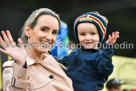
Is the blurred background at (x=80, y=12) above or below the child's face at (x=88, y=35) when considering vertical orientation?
above

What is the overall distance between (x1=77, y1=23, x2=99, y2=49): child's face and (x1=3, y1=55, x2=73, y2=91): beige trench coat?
1.08 feet

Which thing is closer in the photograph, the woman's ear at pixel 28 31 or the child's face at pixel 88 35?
the woman's ear at pixel 28 31

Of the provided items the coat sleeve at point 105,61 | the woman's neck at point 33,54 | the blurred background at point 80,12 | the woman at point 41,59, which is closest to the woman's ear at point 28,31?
the woman at point 41,59

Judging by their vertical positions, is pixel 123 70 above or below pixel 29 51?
below

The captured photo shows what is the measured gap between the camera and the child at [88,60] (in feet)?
6.79

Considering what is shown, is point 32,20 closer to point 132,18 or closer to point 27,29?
point 27,29

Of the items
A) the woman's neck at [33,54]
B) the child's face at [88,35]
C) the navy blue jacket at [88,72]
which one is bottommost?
the navy blue jacket at [88,72]

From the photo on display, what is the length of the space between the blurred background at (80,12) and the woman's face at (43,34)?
306 centimetres

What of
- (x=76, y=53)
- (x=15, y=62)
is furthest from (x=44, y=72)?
(x=76, y=53)

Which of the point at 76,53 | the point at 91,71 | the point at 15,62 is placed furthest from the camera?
the point at 76,53

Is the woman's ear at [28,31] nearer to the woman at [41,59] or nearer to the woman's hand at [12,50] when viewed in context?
the woman at [41,59]

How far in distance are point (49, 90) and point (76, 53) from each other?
1.96 ft

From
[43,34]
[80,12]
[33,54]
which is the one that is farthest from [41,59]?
[80,12]

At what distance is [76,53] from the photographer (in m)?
2.23
